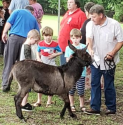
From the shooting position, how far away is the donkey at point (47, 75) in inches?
264

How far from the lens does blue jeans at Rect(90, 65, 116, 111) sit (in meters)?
7.33

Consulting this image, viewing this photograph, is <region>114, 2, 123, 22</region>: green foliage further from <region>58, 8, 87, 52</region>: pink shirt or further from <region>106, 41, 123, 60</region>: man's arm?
<region>106, 41, 123, 60</region>: man's arm

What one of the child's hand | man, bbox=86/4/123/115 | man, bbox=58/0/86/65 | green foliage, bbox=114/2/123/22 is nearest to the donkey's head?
man, bbox=86/4/123/115

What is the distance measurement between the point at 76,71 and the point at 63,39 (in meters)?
2.10

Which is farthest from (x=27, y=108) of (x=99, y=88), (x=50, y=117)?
(x=99, y=88)

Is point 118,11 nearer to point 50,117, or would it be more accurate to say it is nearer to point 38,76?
point 50,117

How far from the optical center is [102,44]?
7.19 metres

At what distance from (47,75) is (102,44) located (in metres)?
1.22

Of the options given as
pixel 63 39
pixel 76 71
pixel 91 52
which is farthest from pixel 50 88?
pixel 63 39

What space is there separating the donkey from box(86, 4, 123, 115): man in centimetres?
36

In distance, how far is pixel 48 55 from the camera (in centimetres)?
774

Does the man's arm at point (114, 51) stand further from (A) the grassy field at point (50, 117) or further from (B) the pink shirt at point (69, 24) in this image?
(B) the pink shirt at point (69, 24)

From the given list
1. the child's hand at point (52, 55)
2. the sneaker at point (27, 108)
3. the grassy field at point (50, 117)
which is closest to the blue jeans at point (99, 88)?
the grassy field at point (50, 117)

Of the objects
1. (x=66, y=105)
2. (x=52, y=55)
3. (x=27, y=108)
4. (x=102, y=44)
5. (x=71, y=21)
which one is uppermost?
(x=71, y=21)
